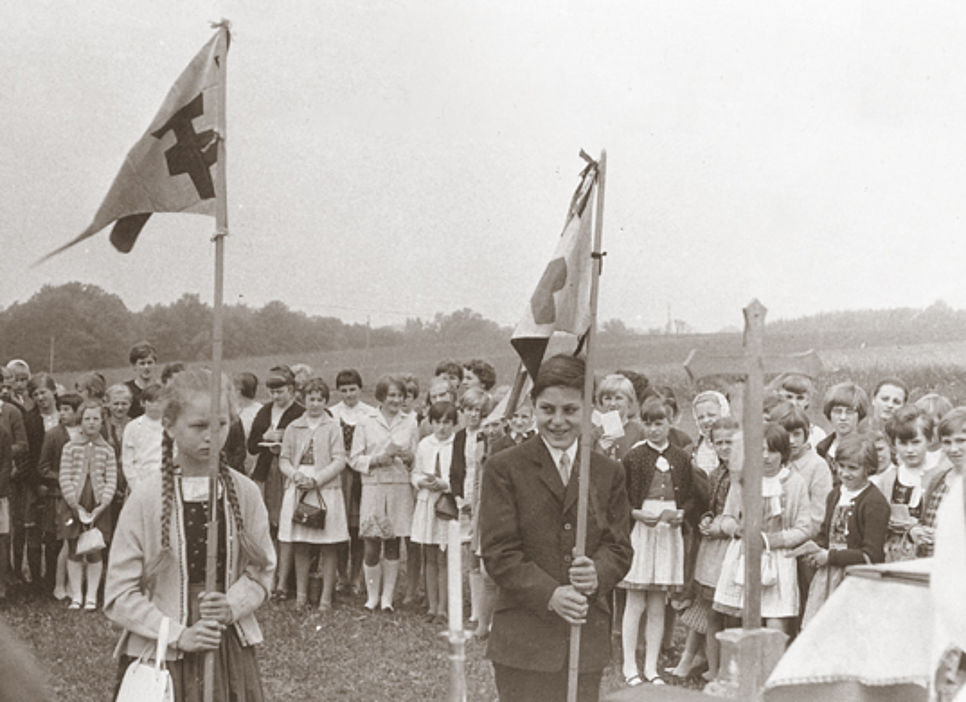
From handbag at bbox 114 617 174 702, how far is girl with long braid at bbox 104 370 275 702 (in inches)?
3.2

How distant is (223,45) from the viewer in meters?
4.44

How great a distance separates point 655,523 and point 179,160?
4220mm

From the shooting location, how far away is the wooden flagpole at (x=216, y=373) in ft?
13.4

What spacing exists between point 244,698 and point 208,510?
678 mm

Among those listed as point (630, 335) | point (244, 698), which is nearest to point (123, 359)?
point (630, 335)

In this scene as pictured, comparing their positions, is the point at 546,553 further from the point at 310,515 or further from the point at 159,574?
the point at 310,515

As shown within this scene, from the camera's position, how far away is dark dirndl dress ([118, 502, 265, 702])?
13.7 feet

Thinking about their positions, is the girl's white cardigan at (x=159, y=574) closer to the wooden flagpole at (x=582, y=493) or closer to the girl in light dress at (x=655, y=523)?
the wooden flagpole at (x=582, y=493)

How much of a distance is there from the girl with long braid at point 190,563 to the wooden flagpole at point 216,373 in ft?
0.17

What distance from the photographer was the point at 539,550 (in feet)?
14.5

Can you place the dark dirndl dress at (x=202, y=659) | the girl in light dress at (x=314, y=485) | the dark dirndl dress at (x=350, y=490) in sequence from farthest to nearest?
the dark dirndl dress at (x=350, y=490), the girl in light dress at (x=314, y=485), the dark dirndl dress at (x=202, y=659)

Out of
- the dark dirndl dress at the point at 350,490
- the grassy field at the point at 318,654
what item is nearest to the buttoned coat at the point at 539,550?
the grassy field at the point at 318,654

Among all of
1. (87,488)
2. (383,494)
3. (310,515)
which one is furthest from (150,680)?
(87,488)

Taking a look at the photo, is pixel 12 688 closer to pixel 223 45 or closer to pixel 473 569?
pixel 223 45
